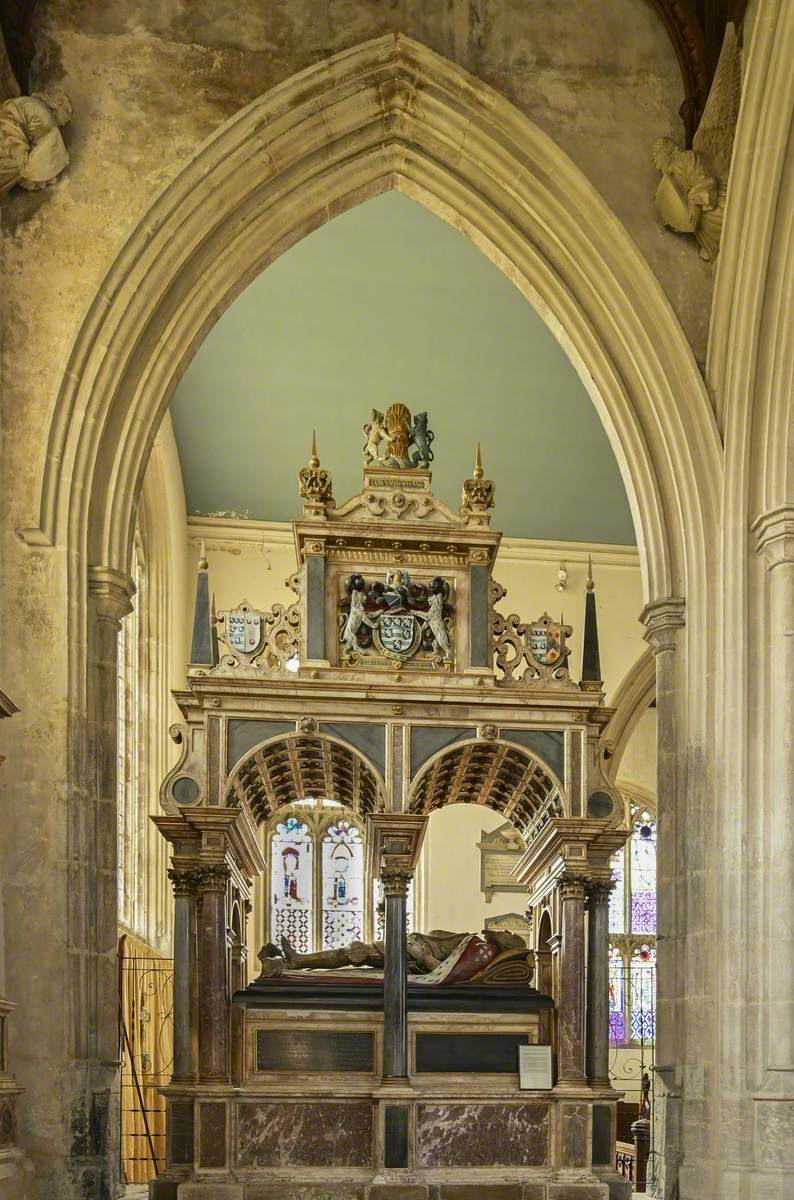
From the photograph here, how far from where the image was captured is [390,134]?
36.8 ft

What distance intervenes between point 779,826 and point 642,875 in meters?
12.0

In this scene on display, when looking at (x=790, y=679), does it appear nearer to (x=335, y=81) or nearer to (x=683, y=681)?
(x=683, y=681)

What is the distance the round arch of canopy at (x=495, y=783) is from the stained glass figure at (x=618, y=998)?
8605 millimetres

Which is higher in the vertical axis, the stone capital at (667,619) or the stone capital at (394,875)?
the stone capital at (667,619)

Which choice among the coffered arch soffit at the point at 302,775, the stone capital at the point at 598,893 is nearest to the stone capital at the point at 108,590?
the coffered arch soffit at the point at 302,775

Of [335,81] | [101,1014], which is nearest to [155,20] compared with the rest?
[335,81]

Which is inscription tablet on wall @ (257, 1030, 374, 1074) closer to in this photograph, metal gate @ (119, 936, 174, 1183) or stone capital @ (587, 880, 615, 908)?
stone capital @ (587, 880, 615, 908)

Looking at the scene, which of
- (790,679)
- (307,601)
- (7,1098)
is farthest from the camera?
(307,601)

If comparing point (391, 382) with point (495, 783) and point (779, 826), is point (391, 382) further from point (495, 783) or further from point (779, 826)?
point (779, 826)

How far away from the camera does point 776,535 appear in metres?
9.95

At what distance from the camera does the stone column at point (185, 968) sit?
34.4ft

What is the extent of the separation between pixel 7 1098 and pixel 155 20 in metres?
6.32

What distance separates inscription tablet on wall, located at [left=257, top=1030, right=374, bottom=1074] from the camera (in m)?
10.6

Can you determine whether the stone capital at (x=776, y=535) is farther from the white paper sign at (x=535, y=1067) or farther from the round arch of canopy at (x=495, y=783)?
the white paper sign at (x=535, y=1067)
